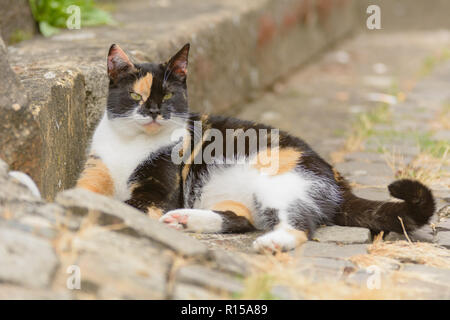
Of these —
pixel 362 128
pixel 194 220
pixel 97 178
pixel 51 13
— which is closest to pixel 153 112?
pixel 97 178

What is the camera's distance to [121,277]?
2154mm

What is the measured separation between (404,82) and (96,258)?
5790 mm

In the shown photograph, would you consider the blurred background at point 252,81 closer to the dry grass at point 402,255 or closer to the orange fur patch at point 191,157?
the dry grass at point 402,255

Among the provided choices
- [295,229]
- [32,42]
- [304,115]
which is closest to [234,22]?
[304,115]

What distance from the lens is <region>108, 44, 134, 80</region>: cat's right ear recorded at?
3.16 meters

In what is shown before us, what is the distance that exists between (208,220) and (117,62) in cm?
88

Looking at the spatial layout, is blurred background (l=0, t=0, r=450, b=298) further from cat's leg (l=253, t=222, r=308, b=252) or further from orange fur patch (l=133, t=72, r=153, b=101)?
orange fur patch (l=133, t=72, r=153, b=101)

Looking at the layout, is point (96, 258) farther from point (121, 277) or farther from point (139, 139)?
point (139, 139)

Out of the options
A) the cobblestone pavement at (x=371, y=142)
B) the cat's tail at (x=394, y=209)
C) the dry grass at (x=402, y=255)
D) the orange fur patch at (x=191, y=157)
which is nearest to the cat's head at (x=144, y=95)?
the orange fur patch at (x=191, y=157)

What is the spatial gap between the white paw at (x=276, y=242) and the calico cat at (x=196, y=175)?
0.08 meters

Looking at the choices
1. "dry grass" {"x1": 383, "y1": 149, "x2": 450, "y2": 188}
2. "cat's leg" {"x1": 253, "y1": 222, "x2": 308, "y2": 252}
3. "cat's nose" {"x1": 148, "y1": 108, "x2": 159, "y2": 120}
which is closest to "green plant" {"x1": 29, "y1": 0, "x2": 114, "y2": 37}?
"cat's nose" {"x1": 148, "y1": 108, "x2": 159, "y2": 120}

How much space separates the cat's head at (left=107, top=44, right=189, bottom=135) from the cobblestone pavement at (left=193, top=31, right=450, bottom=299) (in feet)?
2.02

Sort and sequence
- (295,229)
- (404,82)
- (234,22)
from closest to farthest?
(295,229), (234,22), (404,82)

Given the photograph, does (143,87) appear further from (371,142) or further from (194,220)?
(371,142)
